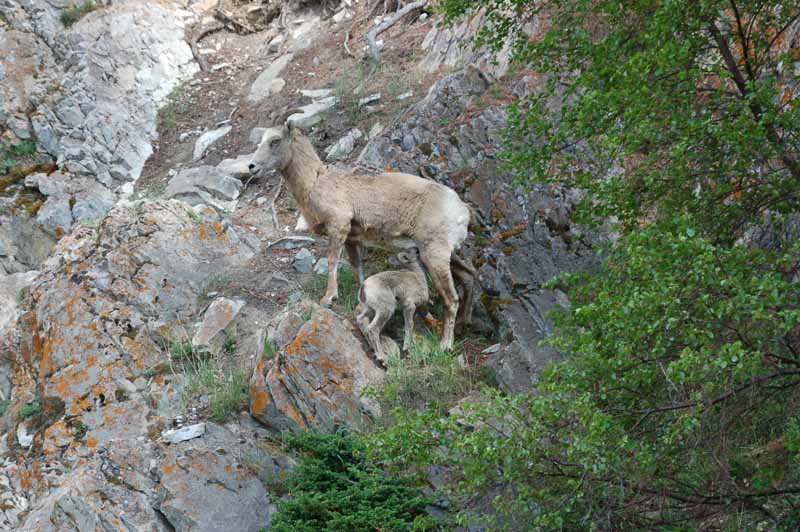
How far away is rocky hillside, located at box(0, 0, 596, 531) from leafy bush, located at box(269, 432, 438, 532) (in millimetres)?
631

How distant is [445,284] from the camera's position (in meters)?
10.0

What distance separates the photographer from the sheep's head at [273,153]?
10.8 meters

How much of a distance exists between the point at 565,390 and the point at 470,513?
→ 75.6 inches

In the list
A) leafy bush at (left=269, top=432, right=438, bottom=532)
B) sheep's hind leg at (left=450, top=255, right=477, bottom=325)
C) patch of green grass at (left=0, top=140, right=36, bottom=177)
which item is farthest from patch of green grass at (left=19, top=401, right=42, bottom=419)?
patch of green grass at (left=0, top=140, right=36, bottom=177)

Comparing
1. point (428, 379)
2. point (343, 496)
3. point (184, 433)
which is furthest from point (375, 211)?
point (343, 496)

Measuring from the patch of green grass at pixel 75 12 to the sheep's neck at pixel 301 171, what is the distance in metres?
11.2

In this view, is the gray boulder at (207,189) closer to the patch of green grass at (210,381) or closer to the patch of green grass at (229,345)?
the patch of green grass at (229,345)

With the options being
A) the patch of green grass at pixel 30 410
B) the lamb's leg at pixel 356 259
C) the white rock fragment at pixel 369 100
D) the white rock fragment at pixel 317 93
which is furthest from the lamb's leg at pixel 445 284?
the white rock fragment at pixel 317 93

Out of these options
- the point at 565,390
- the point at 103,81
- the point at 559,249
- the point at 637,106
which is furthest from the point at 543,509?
the point at 103,81

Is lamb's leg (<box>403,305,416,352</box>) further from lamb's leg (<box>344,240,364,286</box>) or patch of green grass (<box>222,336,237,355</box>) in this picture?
patch of green grass (<box>222,336,237,355</box>)

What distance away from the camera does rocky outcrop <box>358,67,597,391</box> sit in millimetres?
9992

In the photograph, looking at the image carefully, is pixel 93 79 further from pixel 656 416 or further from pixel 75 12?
pixel 656 416

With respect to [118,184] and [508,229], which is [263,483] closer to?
[508,229]

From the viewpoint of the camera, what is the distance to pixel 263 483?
8.79 meters
